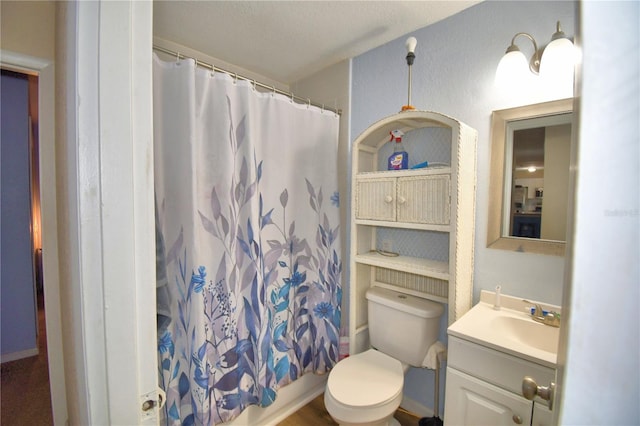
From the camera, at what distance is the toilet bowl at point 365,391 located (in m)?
1.20

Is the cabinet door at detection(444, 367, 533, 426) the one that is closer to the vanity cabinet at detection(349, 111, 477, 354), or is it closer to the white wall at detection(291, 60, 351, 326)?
the vanity cabinet at detection(349, 111, 477, 354)

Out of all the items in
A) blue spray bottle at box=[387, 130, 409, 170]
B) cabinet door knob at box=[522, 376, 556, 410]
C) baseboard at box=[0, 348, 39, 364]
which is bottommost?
baseboard at box=[0, 348, 39, 364]

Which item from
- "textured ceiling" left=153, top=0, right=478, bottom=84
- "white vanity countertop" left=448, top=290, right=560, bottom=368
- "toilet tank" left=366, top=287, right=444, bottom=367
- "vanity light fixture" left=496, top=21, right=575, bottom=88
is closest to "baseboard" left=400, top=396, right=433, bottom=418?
"toilet tank" left=366, top=287, right=444, bottom=367

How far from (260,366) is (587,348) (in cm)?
157

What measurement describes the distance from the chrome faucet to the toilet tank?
1.35 ft

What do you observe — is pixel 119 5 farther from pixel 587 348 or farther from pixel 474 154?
pixel 474 154

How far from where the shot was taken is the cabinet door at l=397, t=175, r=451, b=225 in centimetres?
128

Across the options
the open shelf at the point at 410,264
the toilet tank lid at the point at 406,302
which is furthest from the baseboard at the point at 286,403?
the open shelf at the point at 410,264

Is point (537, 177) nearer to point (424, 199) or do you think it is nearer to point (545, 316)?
point (424, 199)

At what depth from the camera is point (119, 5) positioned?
1.46 feet

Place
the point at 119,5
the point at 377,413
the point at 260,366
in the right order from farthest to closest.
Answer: the point at 260,366
the point at 377,413
the point at 119,5

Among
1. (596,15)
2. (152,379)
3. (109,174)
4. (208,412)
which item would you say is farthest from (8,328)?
(596,15)

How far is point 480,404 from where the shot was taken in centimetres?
103

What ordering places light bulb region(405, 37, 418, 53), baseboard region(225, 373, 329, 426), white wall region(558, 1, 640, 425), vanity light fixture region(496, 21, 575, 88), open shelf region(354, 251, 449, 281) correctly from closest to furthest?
white wall region(558, 1, 640, 425) → vanity light fixture region(496, 21, 575, 88) → open shelf region(354, 251, 449, 281) → light bulb region(405, 37, 418, 53) → baseboard region(225, 373, 329, 426)
